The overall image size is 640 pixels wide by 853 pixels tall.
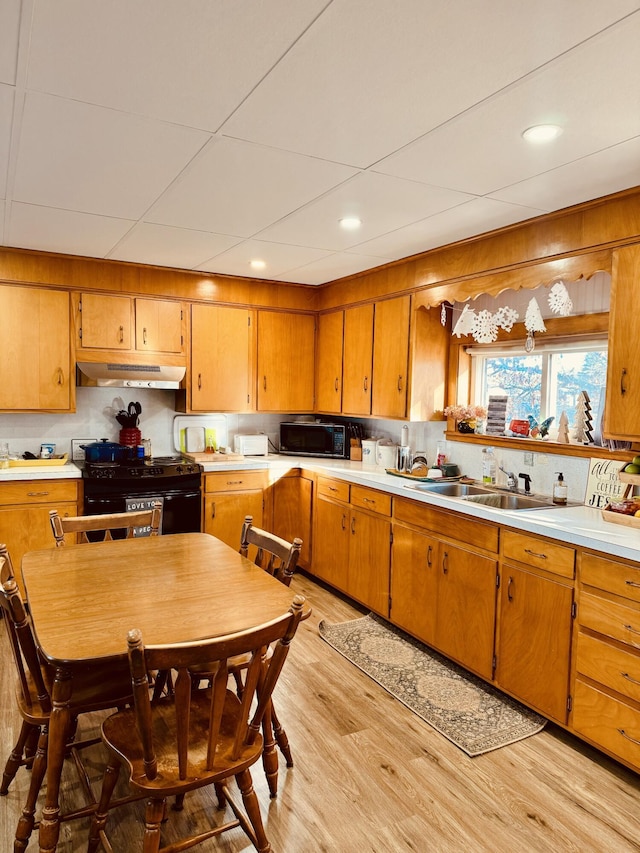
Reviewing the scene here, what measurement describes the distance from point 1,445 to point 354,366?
8.78 feet

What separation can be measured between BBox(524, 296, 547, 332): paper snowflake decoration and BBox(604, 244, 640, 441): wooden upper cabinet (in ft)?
2.44

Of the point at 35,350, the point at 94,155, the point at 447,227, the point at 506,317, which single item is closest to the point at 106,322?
the point at 35,350

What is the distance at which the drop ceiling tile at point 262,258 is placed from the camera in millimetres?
3787

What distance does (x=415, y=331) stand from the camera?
4.04 meters

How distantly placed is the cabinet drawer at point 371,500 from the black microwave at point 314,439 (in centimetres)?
89

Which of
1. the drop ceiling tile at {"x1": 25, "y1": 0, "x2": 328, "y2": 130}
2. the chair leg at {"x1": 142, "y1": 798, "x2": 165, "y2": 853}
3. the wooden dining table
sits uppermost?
the drop ceiling tile at {"x1": 25, "y1": 0, "x2": 328, "y2": 130}

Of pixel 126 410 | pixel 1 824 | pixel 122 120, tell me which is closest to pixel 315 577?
pixel 126 410

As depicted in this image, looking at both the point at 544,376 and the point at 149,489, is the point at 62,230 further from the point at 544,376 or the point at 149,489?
the point at 544,376

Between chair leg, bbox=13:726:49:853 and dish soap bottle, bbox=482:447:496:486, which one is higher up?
dish soap bottle, bbox=482:447:496:486

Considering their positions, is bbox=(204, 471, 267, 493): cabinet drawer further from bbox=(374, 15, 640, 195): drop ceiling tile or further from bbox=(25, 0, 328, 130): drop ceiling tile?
bbox=(25, 0, 328, 130): drop ceiling tile

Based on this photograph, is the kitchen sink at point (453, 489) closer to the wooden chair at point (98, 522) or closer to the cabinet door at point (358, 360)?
the cabinet door at point (358, 360)

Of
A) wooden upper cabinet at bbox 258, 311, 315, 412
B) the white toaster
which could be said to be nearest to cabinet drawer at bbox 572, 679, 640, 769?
the white toaster

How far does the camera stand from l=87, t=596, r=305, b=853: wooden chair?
150 centimetres

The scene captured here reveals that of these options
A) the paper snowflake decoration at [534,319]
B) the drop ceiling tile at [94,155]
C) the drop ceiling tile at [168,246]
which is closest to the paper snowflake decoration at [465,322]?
the paper snowflake decoration at [534,319]
